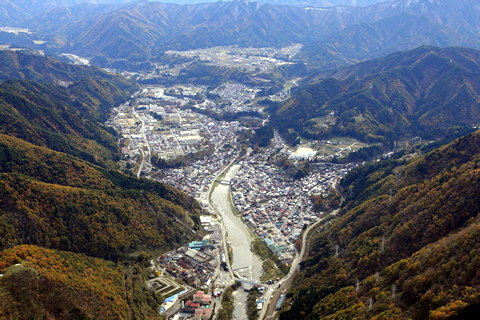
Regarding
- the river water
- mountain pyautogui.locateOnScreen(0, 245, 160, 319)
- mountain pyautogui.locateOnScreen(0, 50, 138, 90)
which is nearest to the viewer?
mountain pyautogui.locateOnScreen(0, 245, 160, 319)

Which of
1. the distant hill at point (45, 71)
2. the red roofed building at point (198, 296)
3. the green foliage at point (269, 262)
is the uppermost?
the distant hill at point (45, 71)

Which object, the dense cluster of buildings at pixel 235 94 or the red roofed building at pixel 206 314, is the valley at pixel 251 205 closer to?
the red roofed building at pixel 206 314

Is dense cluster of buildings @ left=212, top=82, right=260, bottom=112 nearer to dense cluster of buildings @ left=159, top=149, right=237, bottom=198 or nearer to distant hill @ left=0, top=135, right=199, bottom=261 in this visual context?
dense cluster of buildings @ left=159, top=149, right=237, bottom=198

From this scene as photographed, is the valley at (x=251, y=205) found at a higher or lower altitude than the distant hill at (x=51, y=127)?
lower

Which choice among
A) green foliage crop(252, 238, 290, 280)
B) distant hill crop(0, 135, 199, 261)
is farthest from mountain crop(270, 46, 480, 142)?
distant hill crop(0, 135, 199, 261)

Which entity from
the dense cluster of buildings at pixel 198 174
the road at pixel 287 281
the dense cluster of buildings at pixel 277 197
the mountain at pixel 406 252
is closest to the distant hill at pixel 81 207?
the dense cluster of buildings at pixel 198 174

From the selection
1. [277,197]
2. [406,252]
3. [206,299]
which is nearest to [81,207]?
[206,299]
